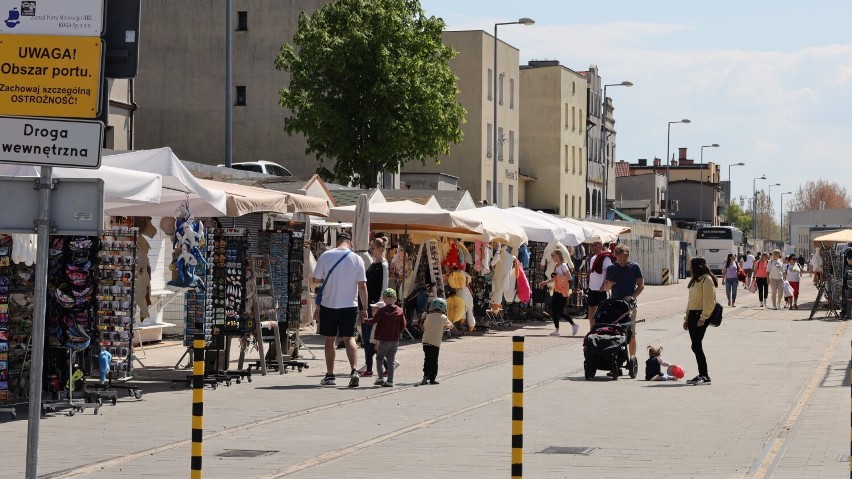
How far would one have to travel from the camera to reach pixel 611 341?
19.4 m

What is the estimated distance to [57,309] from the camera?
14930 millimetres

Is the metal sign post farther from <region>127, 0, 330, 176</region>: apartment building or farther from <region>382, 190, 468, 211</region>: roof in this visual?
<region>127, 0, 330, 176</region>: apartment building

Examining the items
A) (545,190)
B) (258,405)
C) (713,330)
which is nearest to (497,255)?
(713,330)

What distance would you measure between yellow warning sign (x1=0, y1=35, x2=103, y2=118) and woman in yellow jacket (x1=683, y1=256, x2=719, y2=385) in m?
11.4

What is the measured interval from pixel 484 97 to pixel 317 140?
28065 mm

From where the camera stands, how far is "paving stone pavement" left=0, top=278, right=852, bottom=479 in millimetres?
11242

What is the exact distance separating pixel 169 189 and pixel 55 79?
921 cm

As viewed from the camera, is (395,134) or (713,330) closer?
(713,330)

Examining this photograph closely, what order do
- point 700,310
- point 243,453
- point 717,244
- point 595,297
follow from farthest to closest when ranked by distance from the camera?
point 717,244, point 595,297, point 700,310, point 243,453

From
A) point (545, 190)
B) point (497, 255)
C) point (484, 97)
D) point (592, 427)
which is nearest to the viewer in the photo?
point (592, 427)

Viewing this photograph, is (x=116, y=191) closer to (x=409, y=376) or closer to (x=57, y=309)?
(x=57, y=309)

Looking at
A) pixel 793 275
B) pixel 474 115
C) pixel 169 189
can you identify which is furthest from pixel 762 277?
pixel 169 189

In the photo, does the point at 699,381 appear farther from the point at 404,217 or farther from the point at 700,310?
the point at 404,217

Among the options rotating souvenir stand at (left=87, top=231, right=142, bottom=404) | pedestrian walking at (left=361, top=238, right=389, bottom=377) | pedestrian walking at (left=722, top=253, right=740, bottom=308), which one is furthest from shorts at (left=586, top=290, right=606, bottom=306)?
pedestrian walking at (left=722, top=253, right=740, bottom=308)
